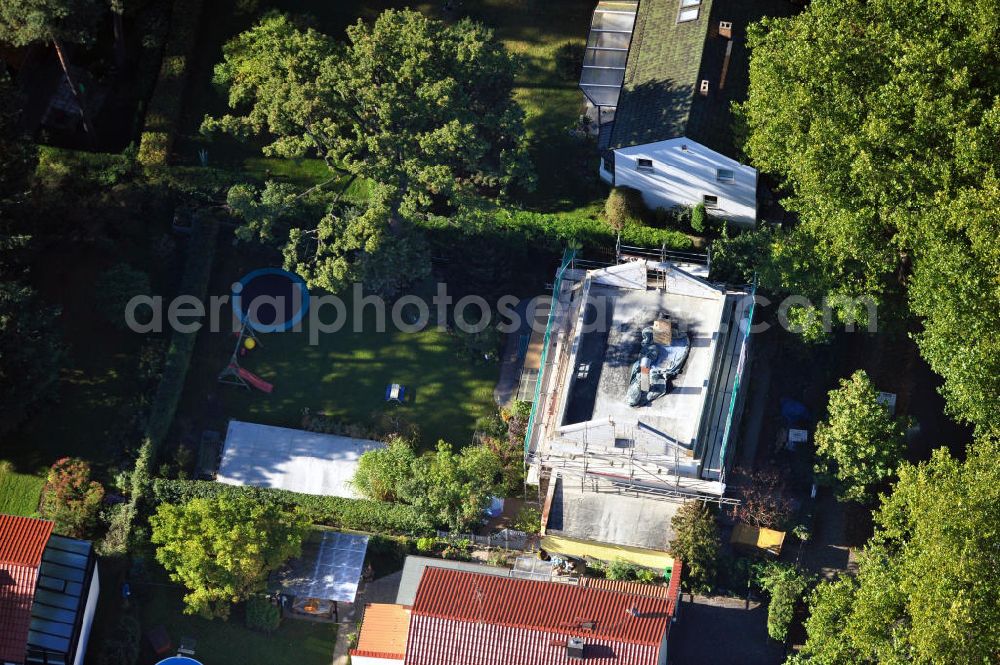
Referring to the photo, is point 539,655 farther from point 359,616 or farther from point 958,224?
point 958,224

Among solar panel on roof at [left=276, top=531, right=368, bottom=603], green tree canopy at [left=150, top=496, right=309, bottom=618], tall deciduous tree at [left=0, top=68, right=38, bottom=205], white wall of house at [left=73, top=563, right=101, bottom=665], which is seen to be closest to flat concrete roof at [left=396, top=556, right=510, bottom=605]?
solar panel on roof at [left=276, top=531, right=368, bottom=603]

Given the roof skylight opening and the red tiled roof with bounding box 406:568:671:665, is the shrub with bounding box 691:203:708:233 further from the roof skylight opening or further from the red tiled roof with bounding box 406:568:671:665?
the red tiled roof with bounding box 406:568:671:665

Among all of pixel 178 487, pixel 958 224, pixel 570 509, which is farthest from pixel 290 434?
pixel 958 224

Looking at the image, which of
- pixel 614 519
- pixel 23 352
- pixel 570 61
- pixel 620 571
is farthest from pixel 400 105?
pixel 620 571

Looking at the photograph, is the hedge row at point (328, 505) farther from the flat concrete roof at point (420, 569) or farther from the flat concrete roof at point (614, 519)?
the flat concrete roof at point (614, 519)

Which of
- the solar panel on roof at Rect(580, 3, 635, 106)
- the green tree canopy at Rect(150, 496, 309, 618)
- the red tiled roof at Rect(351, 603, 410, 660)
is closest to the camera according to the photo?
the red tiled roof at Rect(351, 603, 410, 660)

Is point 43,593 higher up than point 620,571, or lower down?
lower down

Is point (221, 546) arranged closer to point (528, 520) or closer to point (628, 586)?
point (528, 520)
